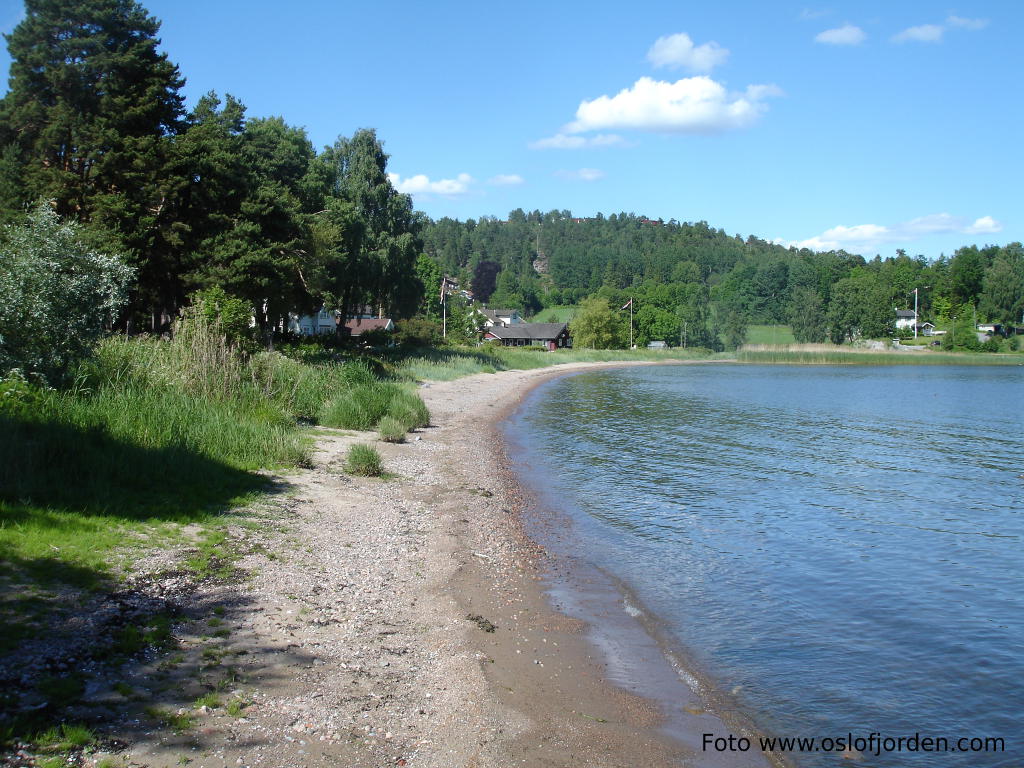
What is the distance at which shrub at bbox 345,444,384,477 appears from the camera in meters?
13.6

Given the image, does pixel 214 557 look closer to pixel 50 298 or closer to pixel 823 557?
pixel 50 298

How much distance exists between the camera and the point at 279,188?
31.5 meters

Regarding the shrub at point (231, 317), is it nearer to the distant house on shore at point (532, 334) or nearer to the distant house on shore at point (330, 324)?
the distant house on shore at point (330, 324)

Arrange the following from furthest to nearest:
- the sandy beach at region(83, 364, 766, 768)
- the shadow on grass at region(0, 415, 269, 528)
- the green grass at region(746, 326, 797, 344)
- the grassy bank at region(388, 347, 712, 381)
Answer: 1. the green grass at region(746, 326, 797, 344)
2. the grassy bank at region(388, 347, 712, 381)
3. the shadow on grass at region(0, 415, 269, 528)
4. the sandy beach at region(83, 364, 766, 768)

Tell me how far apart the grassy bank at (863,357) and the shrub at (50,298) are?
3838 inches

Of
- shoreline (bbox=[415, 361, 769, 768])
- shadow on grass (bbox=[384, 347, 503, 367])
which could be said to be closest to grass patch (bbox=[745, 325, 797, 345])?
shadow on grass (bbox=[384, 347, 503, 367])

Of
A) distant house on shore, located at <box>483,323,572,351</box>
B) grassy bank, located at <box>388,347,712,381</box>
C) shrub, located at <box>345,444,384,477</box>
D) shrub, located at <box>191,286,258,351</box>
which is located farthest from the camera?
distant house on shore, located at <box>483,323,572,351</box>

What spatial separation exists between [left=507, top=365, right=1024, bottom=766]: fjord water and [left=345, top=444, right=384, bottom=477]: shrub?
11.3 feet

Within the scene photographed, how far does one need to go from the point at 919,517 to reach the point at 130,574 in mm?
13916

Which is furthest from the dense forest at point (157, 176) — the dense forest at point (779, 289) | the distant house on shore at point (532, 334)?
the dense forest at point (779, 289)

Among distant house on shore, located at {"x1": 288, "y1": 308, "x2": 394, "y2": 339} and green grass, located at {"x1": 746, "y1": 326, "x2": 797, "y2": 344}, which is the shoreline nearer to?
distant house on shore, located at {"x1": 288, "y1": 308, "x2": 394, "y2": 339}

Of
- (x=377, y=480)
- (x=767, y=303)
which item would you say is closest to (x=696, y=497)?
(x=377, y=480)

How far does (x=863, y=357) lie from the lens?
95.0m

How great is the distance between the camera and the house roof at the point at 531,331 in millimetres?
117250
